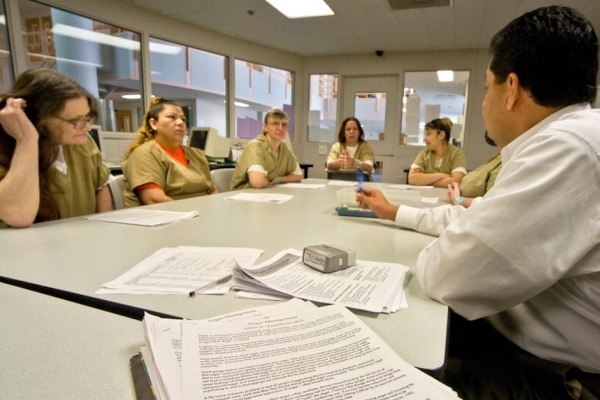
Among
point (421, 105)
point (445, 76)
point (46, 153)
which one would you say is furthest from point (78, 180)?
point (445, 76)

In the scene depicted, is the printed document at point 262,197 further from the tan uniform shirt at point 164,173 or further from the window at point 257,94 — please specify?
the window at point 257,94

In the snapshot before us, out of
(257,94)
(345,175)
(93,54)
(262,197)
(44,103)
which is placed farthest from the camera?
(257,94)

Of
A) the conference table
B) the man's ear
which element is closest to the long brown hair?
the conference table

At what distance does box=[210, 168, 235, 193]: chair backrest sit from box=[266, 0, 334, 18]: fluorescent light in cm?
200

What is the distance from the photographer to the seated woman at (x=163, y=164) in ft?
6.14

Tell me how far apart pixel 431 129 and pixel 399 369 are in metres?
3.09

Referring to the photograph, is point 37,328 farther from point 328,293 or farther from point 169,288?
point 328,293

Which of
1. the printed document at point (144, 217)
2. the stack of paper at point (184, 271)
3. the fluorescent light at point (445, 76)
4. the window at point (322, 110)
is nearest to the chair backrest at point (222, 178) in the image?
the printed document at point (144, 217)

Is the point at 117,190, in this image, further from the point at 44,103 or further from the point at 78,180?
the point at 44,103

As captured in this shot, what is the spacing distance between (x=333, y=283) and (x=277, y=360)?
0.29 metres

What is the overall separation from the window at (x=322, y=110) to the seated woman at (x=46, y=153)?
15.9 ft

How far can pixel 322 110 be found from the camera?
6234 millimetres

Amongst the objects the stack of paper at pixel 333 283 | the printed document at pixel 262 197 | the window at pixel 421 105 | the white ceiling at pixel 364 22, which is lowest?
the printed document at pixel 262 197

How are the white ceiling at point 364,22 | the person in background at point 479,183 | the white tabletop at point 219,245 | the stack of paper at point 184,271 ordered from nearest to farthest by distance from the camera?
1. the white tabletop at point 219,245
2. the stack of paper at point 184,271
3. the person in background at point 479,183
4. the white ceiling at point 364,22
